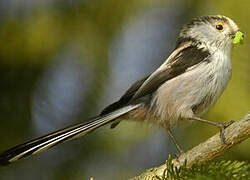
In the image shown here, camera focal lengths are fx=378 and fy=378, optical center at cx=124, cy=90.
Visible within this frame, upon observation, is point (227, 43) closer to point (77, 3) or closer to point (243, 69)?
point (243, 69)

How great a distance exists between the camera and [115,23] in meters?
4.05

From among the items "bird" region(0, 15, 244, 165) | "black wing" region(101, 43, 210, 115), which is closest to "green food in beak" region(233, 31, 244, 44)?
"bird" region(0, 15, 244, 165)

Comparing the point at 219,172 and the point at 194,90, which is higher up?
the point at 194,90

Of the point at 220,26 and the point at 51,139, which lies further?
the point at 220,26

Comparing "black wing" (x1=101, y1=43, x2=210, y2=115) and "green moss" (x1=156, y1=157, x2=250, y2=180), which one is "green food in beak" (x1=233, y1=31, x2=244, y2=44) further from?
"green moss" (x1=156, y1=157, x2=250, y2=180)

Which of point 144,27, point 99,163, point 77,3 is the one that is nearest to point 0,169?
point 99,163

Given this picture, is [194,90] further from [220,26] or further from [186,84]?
[220,26]

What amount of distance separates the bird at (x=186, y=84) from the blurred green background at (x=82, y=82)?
0.21 metres

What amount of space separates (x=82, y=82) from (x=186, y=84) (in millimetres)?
1210

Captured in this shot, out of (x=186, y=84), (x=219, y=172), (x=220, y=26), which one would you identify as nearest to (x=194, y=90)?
(x=186, y=84)

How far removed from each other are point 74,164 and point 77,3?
1.69 m

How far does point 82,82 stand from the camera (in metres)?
4.06

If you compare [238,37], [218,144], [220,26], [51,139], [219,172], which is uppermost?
[220,26]

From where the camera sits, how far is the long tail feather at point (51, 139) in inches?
107
